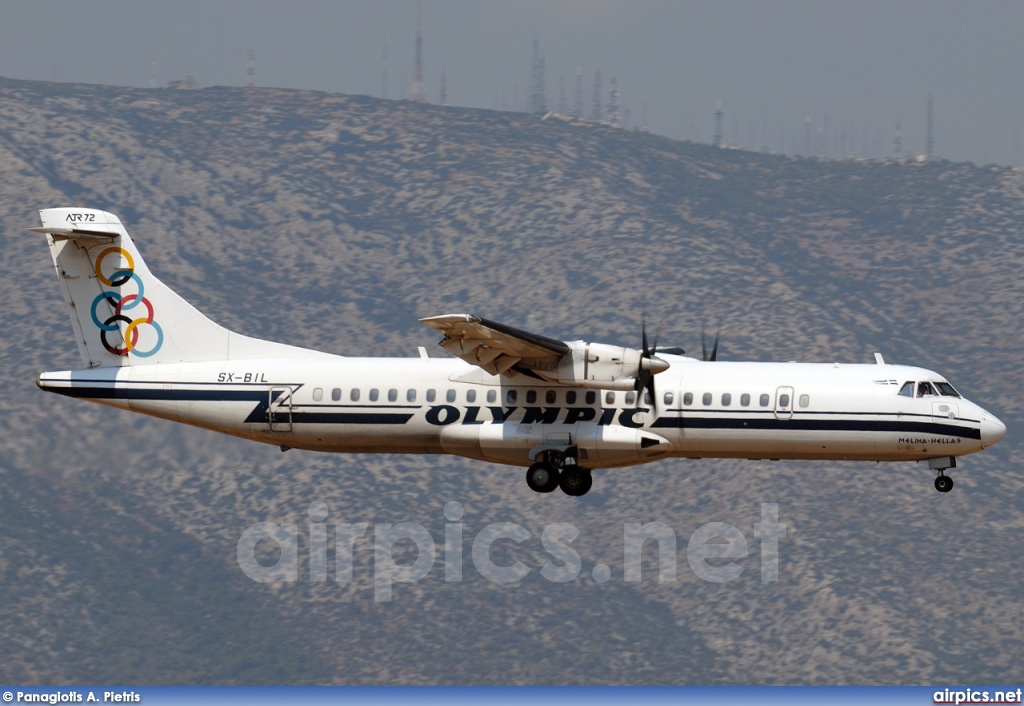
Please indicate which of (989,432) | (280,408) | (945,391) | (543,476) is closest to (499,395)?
(543,476)

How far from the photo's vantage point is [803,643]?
500 ft

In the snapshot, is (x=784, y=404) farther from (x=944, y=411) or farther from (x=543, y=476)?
(x=543, y=476)

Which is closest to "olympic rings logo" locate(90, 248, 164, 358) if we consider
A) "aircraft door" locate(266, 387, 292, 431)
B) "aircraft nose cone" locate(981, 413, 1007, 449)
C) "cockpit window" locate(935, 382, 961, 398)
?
"aircraft door" locate(266, 387, 292, 431)

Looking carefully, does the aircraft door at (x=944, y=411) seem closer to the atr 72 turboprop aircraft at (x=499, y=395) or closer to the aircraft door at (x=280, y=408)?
the atr 72 turboprop aircraft at (x=499, y=395)

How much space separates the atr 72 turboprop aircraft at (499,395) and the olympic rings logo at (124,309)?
0.15ft

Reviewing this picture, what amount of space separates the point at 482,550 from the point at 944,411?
12122 centimetres

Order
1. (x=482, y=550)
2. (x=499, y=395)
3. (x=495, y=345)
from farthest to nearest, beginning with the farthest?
(x=482, y=550) → (x=499, y=395) → (x=495, y=345)

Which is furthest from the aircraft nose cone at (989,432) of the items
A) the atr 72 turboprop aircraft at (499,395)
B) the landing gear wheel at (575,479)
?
the landing gear wheel at (575,479)

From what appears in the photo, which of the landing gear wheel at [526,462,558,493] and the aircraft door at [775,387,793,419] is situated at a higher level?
the aircraft door at [775,387,793,419]

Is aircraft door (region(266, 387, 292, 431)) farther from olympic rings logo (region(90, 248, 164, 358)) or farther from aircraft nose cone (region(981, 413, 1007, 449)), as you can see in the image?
aircraft nose cone (region(981, 413, 1007, 449))

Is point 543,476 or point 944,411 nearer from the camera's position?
point 944,411

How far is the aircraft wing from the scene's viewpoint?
47094 mm

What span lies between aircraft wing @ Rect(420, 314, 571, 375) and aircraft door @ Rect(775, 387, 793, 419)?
6331mm

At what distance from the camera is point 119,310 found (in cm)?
5422
